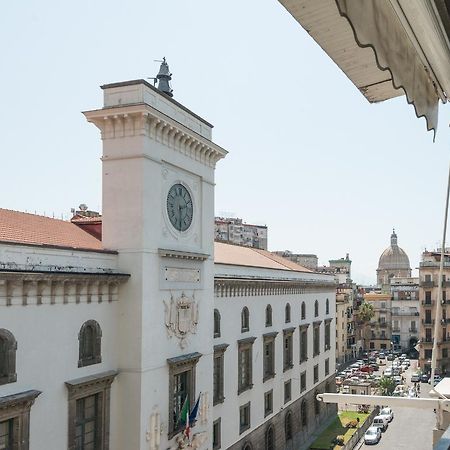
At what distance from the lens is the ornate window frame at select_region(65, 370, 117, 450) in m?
15.6

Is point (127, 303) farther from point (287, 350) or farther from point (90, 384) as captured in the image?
point (287, 350)

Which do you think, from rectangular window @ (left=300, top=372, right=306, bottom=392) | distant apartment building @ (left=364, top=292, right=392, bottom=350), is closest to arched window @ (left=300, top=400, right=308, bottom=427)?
rectangular window @ (left=300, top=372, right=306, bottom=392)

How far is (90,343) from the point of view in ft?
55.6

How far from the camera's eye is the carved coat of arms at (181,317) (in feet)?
64.0

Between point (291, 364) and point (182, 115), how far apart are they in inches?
731

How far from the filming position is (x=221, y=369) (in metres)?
25.3

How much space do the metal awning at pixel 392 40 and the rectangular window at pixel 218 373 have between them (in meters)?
21.9

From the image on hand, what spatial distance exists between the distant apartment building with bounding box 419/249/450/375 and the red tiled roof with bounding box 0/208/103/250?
163ft

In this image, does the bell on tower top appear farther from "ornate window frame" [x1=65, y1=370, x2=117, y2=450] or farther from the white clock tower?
"ornate window frame" [x1=65, y1=370, x2=117, y2=450]

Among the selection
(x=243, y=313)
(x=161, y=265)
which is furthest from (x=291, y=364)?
(x=161, y=265)

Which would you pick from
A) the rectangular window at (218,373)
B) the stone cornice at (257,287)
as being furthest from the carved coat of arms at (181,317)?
the rectangular window at (218,373)

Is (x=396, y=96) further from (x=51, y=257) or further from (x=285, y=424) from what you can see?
(x=285, y=424)

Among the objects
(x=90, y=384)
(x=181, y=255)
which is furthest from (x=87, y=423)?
(x=181, y=255)

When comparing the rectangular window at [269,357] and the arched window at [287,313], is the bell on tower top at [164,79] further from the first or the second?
the arched window at [287,313]
